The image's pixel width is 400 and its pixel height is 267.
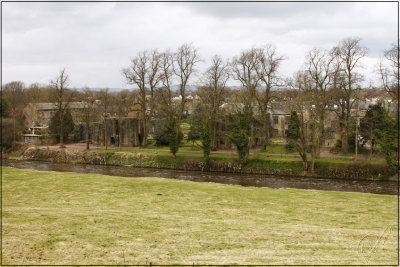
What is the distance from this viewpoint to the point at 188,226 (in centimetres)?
1341

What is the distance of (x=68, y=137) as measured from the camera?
6619 centimetres

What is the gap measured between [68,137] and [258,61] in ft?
131

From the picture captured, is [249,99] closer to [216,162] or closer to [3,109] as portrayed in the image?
[216,162]

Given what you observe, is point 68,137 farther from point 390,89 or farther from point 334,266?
point 334,266

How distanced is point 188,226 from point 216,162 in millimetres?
31332

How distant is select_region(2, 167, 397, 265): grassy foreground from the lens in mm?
9719

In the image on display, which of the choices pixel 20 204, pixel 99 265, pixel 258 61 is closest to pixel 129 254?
pixel 99 265

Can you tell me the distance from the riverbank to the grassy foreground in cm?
1601

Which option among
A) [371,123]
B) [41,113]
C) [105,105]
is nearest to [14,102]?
[41,113]

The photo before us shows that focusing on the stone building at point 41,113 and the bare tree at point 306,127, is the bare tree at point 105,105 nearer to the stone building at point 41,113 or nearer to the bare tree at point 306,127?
the stone building at point 41,113

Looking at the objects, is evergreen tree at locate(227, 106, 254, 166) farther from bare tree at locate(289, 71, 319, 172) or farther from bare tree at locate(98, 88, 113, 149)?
bare tree at locate(98, 88, 113, 149)

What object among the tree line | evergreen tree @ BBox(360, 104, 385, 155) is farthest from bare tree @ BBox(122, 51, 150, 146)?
evergreen tree @ BBox(360, 104, 385, 155)

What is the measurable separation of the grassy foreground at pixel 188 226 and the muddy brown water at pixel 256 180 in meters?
9.64

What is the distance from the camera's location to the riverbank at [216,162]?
127ft
